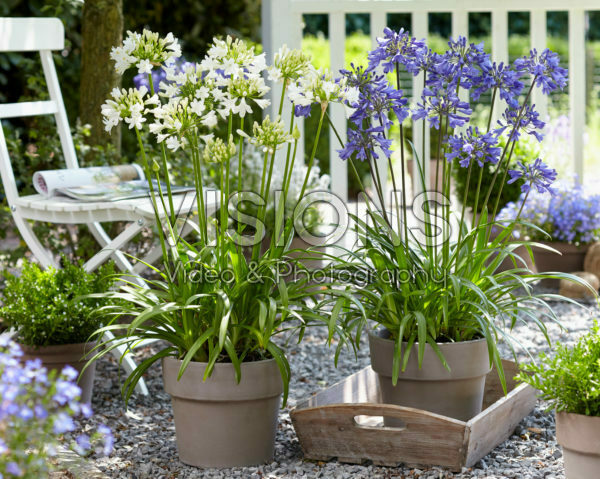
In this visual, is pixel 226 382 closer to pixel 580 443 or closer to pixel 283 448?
pixel 283 448

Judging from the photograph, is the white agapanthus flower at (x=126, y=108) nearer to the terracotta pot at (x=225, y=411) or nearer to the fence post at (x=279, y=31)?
the terracotta pot at (x=225, y=411)

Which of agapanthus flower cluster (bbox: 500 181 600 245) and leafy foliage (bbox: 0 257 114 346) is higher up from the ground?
agapanthus flower cluster (bbox: 500 181 600 245)

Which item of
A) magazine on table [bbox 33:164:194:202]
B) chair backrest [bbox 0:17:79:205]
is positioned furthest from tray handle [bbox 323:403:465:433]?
chair backrest [bbox 0:17:79:205]

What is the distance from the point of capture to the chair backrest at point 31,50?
288 centimetres

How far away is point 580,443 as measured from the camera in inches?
69.6

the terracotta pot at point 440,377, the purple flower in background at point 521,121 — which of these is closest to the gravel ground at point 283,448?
the terracotta pot at point 440,377

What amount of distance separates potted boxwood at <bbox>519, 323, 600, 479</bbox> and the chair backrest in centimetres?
190

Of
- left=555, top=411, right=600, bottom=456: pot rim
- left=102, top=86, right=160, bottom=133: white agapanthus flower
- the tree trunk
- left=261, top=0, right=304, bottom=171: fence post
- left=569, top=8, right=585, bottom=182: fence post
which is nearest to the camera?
left=555, top=411, right=600, bottom=456: pot rim

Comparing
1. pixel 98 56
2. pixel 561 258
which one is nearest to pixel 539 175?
pixel 561 258

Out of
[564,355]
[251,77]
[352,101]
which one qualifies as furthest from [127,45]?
[564,355]

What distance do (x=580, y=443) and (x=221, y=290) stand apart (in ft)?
2.82

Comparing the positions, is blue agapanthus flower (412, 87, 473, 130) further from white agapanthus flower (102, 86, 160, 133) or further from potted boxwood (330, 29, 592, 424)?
white agapanthus flower (102, 86, 160, 133)

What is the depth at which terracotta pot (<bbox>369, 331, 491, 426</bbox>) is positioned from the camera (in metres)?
2.08

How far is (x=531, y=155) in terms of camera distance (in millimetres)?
4098
